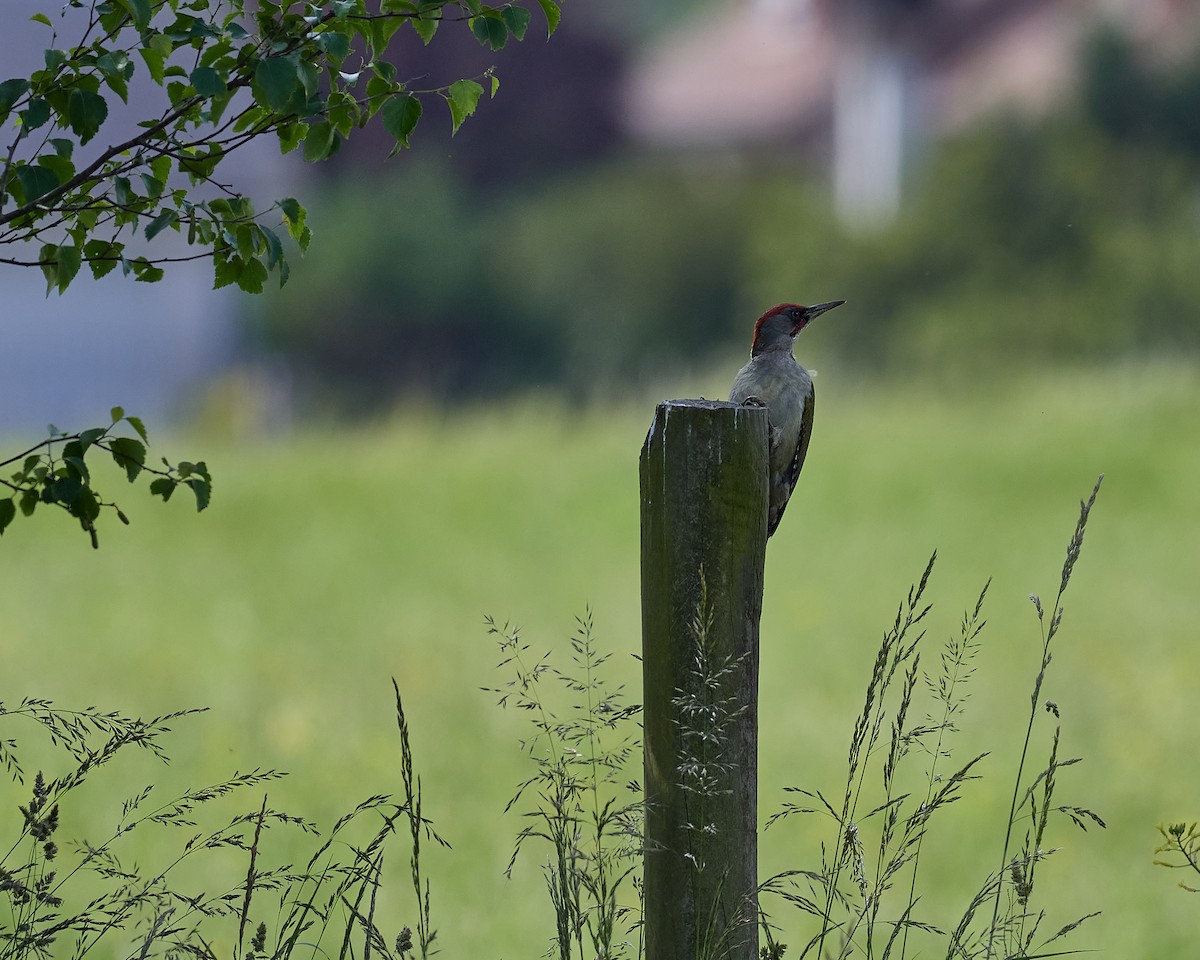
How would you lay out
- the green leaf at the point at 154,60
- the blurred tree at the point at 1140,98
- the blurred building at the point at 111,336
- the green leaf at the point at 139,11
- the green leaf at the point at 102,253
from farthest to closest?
the blurred building at the point at 111,336, the blurred tree at the point at 1140,98, the green leaf at the point at 102,253, the green leaf at the point at 154,60, the green leaf at the point at 139,11

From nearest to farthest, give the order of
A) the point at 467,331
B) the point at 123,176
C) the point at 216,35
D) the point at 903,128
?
the point at 216,35 → the point at 123,176 → the point at 467,331 → the point at 903,128

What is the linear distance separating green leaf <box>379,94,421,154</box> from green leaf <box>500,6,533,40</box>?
20 centimetres

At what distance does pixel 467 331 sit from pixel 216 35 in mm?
33853

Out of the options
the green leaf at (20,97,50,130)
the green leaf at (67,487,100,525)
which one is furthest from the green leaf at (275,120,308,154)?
the green leaf at (67,487,100,525)

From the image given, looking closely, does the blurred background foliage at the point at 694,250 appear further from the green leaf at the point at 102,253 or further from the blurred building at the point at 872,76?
the green leaf at the point at 102,253

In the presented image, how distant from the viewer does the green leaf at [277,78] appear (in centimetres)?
236

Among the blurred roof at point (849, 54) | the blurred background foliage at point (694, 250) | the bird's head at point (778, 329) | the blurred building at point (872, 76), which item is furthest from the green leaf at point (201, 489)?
the blurred roof at point (849, 54)

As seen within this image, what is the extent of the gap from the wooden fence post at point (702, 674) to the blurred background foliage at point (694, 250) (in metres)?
19.4

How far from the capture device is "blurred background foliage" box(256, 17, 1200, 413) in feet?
90.0

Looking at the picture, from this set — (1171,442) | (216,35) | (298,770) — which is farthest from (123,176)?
(1171,442)

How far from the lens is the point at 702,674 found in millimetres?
2539

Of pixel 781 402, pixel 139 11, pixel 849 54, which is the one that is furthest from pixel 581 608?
pixel 849 54

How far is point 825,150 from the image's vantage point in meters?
43.6

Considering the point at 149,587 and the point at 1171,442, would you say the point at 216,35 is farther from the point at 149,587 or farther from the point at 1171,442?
the point at 1171,442
